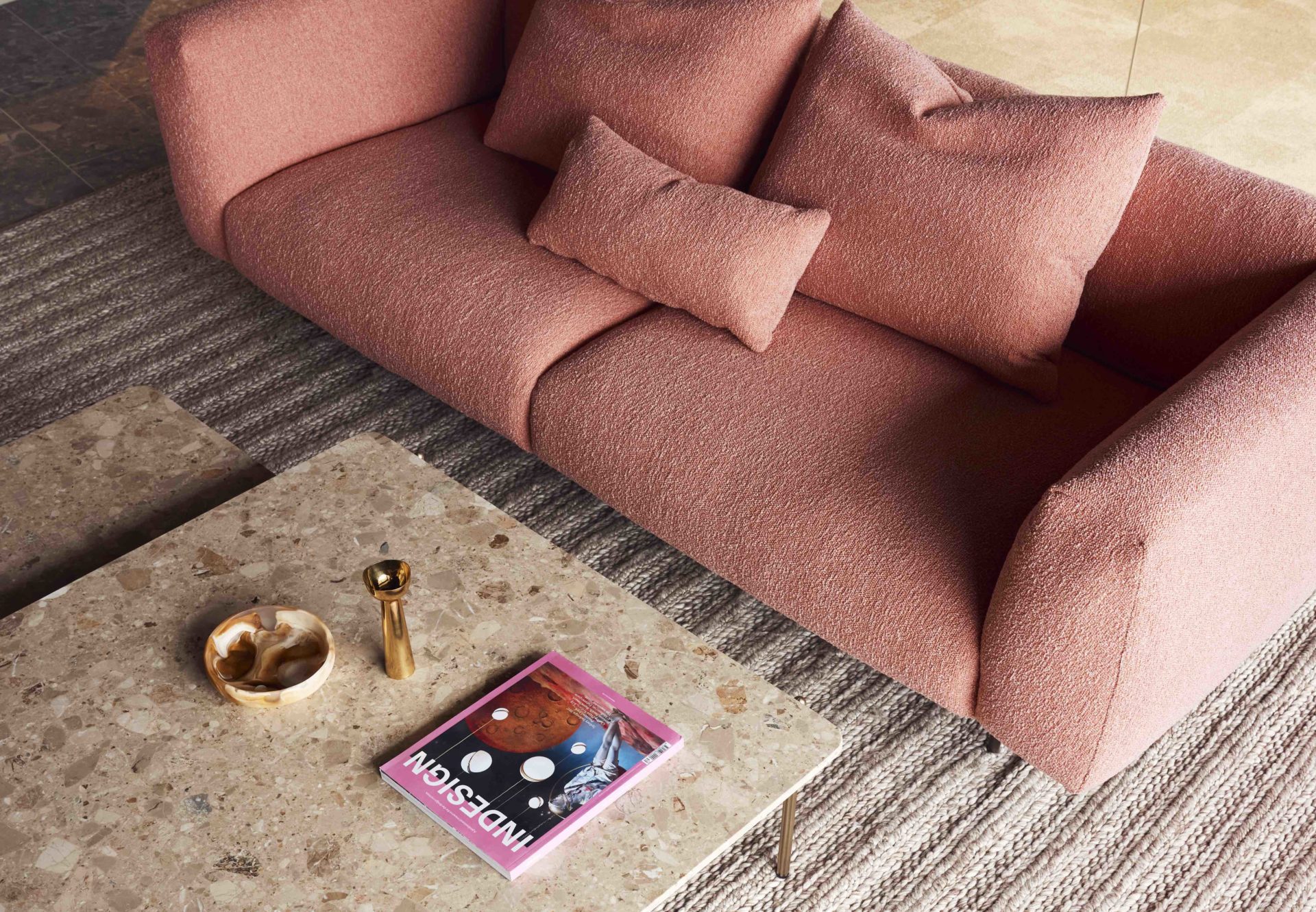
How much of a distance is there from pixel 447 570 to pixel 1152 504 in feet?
2.81

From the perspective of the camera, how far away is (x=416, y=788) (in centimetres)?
134

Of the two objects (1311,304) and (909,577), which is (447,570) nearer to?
(909,577)

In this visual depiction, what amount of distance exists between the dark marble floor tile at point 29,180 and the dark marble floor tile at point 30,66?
13.4 inches

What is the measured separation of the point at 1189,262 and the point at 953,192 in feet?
1.22

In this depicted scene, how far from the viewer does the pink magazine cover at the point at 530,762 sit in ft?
4.31

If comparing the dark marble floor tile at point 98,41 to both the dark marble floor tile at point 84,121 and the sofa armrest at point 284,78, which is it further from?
the sofa armrest at point 284,78

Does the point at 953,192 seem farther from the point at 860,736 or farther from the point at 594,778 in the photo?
the point at 594,778

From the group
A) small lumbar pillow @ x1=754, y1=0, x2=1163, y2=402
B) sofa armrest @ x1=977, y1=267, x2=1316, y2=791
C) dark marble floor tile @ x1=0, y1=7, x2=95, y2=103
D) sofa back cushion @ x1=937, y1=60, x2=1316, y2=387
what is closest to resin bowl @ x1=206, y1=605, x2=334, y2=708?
sofa armrest @ x1=977, y1=267, x2=1316, y2=791

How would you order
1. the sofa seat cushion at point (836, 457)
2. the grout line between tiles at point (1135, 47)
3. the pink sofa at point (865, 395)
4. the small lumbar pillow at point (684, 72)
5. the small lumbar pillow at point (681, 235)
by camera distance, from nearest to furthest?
the pink sofa at point (865, 395), the sofa seat cushion at point (836, 457), the small lumbar pillow at point (681, 235), the small lumbar pillow at point (684, 72), the grout line between tiles at point (1135, 47)

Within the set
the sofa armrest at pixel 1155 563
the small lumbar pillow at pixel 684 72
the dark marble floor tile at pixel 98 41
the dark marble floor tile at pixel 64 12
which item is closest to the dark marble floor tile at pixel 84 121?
the dark marble floor tile at pixel 98 41

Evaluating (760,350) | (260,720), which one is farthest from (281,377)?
(260,720)

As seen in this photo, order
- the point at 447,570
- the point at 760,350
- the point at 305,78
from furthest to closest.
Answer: the point at 305,78
the point at 760,350
the point at 447,570

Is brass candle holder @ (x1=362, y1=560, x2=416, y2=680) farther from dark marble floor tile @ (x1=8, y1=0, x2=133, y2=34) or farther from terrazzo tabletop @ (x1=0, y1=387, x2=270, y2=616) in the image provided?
dark marble floor tile @ (x1=8, y1=0, x2=133, y2=34)

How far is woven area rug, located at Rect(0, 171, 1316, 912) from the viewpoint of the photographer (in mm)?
1687
